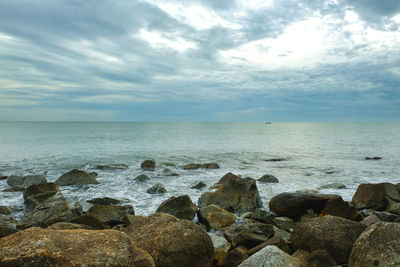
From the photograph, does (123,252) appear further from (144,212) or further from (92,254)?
(144,212)

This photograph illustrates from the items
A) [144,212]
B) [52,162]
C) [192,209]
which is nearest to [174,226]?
[192,209]

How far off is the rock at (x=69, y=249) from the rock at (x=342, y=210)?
7634 mm

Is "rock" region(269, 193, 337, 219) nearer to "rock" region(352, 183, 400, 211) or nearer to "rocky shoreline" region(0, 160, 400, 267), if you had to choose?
"rocky shoreline" region(0, 160, 400, 267)

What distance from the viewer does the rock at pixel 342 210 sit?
9.20 m

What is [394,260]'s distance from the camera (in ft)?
13.8

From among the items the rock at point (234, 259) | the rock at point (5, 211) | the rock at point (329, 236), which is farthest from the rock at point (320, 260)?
the rock at point (5, 211)

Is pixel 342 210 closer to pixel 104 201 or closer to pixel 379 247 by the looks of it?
pixel 379 247

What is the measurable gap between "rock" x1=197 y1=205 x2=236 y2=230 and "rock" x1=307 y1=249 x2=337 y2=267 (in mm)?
3812

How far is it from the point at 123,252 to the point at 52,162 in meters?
27.5

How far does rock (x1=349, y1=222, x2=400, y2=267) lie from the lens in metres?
4.27

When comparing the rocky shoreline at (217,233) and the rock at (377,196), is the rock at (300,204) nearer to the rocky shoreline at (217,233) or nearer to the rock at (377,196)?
the rocky shoreline at (217,233)

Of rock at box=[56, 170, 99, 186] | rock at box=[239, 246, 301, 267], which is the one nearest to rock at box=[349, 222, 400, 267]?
rock at box=[239, 246, 301, 267]

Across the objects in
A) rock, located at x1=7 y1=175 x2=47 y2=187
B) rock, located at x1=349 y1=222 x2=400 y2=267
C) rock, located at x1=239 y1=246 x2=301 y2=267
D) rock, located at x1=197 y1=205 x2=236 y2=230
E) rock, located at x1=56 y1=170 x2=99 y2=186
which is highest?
rock, located at x1=349 y1=222 x2=400 y2=267

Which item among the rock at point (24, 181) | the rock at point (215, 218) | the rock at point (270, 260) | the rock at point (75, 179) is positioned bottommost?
the rock at point (24, 181)
